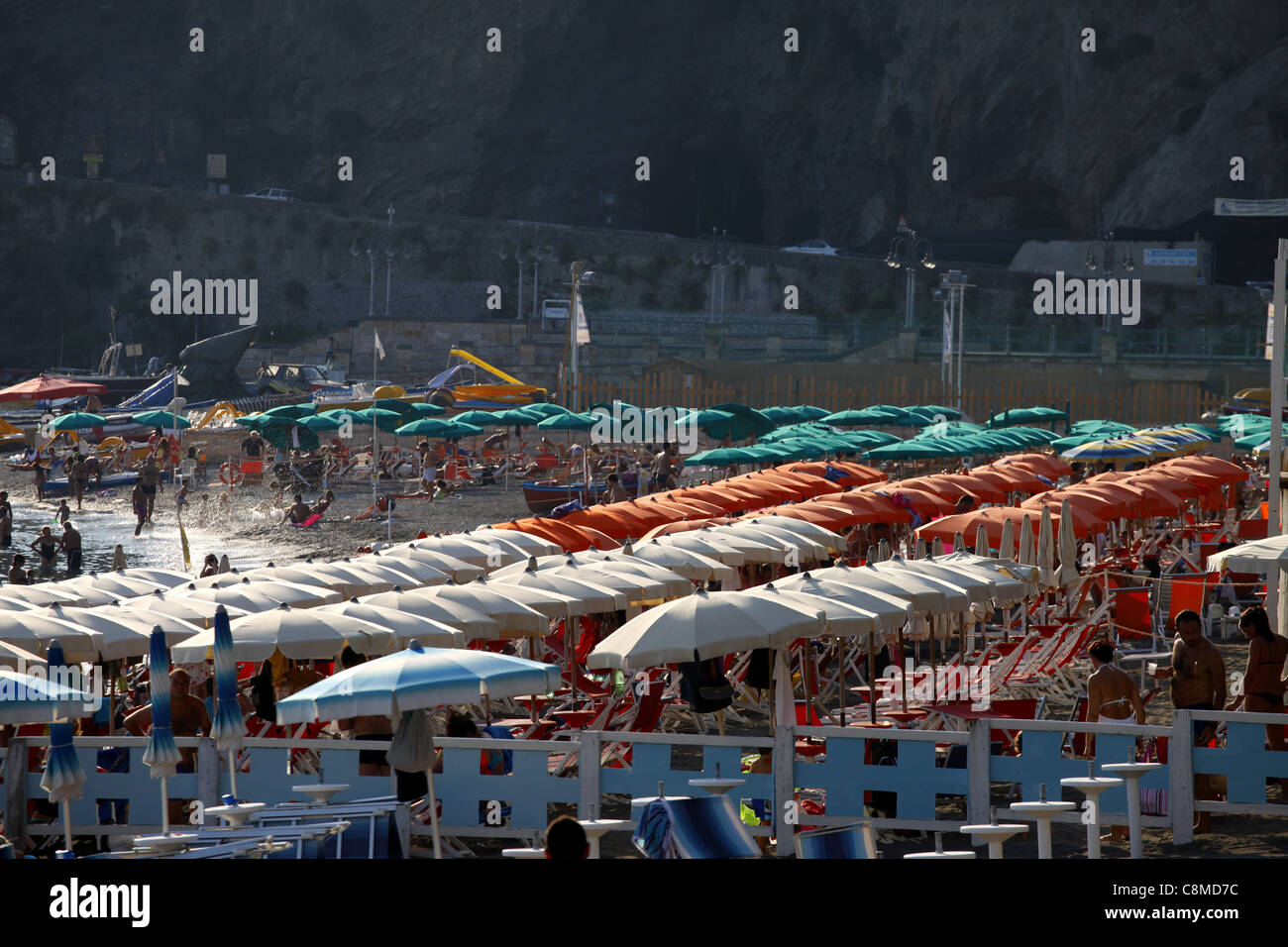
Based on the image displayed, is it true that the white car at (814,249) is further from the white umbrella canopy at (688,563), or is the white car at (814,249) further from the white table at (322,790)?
the white table at (322,790)

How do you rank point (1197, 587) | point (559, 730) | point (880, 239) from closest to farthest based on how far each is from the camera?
1. point (559, 730)
2. point (1197, 587)
3. point (880, 239)

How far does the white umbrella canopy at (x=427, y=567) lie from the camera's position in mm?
12406

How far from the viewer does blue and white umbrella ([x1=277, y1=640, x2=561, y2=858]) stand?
281 inches

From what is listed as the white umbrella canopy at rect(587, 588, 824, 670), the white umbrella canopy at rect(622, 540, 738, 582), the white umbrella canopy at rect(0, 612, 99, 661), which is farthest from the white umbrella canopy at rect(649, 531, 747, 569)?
the white umbrella canopy at rect(0, 612, 99, 661)

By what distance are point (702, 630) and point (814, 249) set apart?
5800 cm

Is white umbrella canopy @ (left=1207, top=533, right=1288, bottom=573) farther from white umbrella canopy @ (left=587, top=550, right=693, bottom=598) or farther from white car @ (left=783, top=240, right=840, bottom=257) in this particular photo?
white car @ (left=783, top=240, right=840, bottom=257)

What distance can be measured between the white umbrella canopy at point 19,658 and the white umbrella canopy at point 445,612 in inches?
Result: 72.1

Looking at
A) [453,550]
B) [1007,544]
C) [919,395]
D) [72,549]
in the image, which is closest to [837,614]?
[1007,544]

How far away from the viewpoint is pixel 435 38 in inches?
2884

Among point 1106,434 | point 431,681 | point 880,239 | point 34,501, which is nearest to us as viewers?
point 431,681

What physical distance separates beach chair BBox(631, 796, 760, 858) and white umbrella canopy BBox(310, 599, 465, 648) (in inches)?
131

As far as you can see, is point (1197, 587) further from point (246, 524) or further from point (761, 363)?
point (761, 363)
